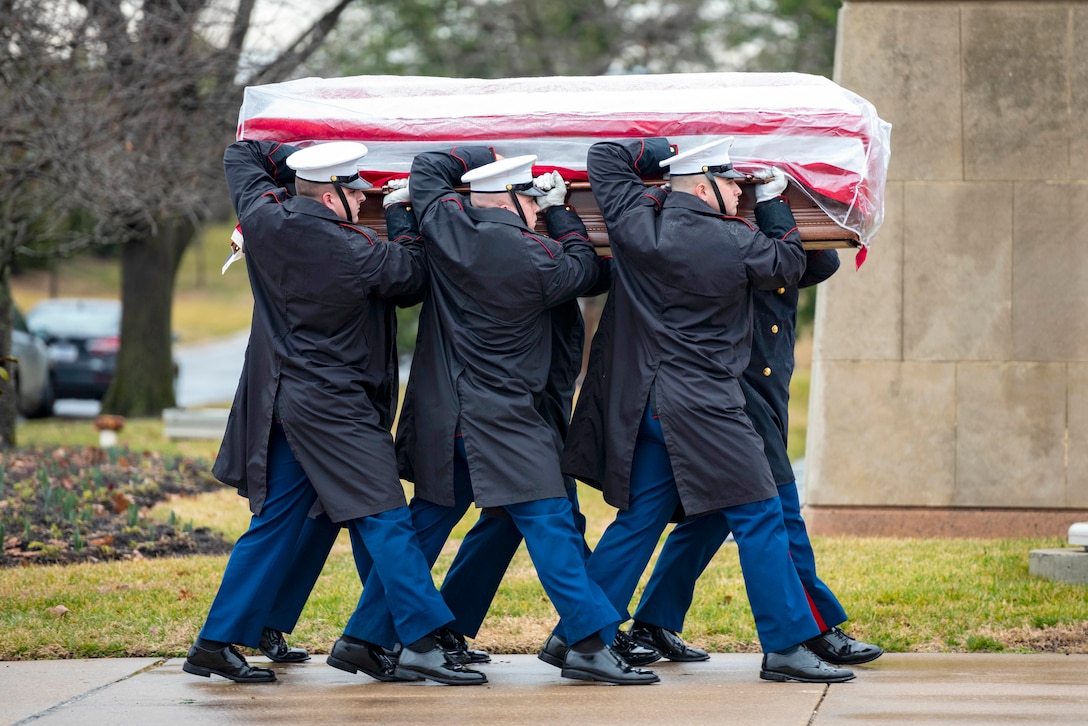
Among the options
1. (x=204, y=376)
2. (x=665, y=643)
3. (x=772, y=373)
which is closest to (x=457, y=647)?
(x=665, y=643)

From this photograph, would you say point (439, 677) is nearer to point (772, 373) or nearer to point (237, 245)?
point (772, 373)

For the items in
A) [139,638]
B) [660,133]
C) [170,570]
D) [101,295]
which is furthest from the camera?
[101,295]

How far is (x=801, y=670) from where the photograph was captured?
199 inches

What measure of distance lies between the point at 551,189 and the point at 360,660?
1.82 meters

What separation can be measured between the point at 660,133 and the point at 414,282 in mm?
1085

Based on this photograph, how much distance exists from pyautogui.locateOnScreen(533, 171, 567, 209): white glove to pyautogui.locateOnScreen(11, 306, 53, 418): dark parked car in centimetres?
1218

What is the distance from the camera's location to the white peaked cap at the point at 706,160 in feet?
17.0

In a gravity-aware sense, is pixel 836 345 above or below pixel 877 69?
below

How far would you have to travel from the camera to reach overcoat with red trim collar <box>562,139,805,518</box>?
5.10 meters

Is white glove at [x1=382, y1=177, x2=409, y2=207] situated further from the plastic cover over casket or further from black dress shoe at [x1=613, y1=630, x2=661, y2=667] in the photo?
black dress shoe at [x1=613, y1=630, x2=661, y2=667]

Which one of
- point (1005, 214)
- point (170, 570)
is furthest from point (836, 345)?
point (170, 570)

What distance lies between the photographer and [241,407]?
209 inches

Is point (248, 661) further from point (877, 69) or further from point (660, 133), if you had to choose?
point (877, 69)

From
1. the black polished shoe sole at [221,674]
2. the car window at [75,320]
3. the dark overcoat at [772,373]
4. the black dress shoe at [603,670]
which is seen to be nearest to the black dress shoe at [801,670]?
the black dress shoe at [603,670]
